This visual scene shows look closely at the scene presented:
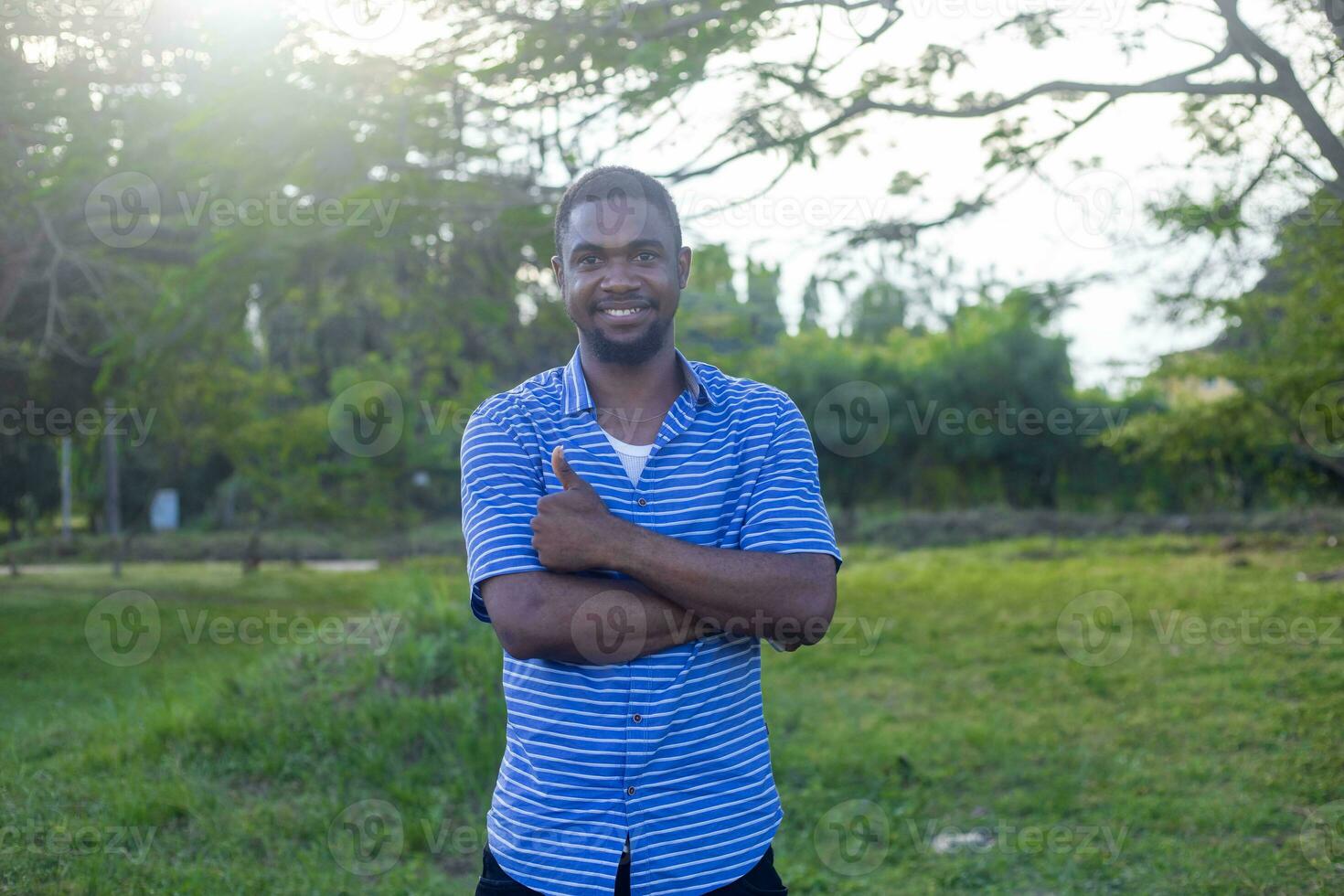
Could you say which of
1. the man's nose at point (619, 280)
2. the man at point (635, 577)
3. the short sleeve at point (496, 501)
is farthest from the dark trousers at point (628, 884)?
the man's nose at point (619, 280)

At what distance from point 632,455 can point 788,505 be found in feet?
1.09

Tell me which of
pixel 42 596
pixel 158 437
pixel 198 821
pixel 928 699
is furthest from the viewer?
pixel 158 437

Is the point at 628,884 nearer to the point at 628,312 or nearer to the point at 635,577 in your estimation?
the point at 635,577

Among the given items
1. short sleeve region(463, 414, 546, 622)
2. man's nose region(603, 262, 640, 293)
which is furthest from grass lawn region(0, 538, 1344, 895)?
man's nose region(603, 262, 640, 293)

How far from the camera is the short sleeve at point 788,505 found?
2.37 m

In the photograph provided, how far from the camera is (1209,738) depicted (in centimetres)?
693

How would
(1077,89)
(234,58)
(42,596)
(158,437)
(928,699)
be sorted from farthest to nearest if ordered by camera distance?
(158,437)
(42,596)
(928,699)
(234,58)
(1077,89)

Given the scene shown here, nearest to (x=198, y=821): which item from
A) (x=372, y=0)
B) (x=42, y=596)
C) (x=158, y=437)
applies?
(x=372, y=0)

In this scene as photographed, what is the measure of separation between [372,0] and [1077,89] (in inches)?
139

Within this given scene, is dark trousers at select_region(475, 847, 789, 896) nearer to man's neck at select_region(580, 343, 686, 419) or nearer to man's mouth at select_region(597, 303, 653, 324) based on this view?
man's neck at select_region(580, 343, 686, 419)

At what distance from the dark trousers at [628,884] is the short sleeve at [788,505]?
59cm

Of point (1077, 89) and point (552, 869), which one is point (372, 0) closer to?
point (1077, 89)

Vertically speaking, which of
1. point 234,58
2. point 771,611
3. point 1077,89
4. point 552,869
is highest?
point 234,58

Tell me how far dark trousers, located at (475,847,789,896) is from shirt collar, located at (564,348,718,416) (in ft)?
2.89
